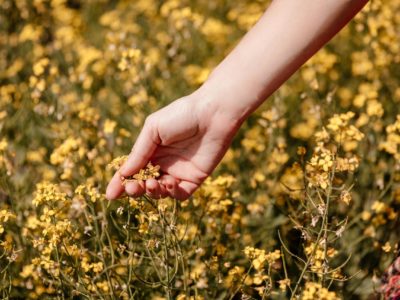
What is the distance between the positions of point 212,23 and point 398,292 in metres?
2.43

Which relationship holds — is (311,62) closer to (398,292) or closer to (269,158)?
(269,158)

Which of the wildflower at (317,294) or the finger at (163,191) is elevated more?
the finger at (163,191)

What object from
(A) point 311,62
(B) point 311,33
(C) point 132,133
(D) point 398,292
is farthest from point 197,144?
(A) point 311,62

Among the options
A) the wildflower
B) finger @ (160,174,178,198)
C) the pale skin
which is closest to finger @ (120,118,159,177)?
the pale skin

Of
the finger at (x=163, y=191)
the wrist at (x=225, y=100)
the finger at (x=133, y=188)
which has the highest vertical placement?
the wrist at (x=225, y=100)

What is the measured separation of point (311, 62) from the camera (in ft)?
10.9

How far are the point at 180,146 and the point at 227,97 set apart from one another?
262mm

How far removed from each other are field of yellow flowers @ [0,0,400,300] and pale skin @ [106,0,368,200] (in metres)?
0.10

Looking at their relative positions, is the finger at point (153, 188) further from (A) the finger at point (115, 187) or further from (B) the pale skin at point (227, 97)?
(A) the finger at point (115, 187)

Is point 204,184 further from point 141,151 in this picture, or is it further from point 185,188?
point 141,151

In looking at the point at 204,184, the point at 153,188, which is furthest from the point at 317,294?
the point at 204,184

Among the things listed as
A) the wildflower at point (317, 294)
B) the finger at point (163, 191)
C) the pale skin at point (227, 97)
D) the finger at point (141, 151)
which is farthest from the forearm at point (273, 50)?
the wildflower at point (317, 294)

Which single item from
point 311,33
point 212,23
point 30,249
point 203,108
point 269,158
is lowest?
point 30,249

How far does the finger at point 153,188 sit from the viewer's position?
6.10 ft
